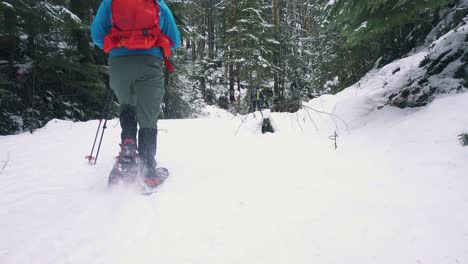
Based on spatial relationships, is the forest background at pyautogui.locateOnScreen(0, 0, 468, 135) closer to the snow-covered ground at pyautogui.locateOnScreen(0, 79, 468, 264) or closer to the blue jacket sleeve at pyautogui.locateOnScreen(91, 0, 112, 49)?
the blue jacket sleeve at pyautogui.locateOnScreen(91, 0, 112, 49)

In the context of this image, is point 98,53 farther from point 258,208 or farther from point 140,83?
point 258,208

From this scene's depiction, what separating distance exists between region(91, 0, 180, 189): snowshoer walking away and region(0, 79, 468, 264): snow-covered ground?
336mm

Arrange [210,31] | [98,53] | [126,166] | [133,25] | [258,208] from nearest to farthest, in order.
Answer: [258,208], [133,25], [126,166], [98,53], [210,31]

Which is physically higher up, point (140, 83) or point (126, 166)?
point (140, 83)

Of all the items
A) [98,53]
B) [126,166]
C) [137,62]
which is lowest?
[126,166]

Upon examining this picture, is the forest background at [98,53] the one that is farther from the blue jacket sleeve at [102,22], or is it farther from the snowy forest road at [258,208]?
the snowy forest road at [258,208]

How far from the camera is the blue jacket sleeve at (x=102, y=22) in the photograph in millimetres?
2488

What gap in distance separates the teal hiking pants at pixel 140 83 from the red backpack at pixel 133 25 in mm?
144

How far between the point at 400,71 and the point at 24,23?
8642 mm

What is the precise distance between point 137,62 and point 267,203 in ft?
5.51

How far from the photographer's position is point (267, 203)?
6.86 ft

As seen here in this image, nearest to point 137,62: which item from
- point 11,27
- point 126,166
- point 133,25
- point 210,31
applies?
point 133,25

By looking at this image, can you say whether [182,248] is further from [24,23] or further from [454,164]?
[24,23]

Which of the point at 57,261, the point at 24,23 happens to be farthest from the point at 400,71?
the point at 24,23
